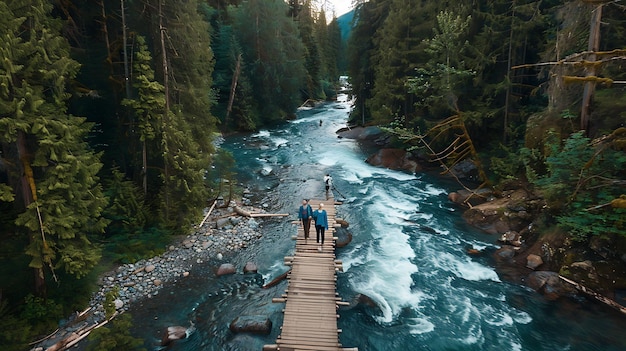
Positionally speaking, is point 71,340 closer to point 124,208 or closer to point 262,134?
point 124,208

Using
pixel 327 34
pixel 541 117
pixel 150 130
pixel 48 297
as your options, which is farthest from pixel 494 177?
pixel 327 34

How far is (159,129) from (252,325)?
10.1 metres

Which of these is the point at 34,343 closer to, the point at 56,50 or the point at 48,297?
the point at 48,297

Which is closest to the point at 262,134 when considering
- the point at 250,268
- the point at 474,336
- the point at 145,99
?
the point at 145,99

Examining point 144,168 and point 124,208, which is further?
point 144,168

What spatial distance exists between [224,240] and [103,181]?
6.61 m

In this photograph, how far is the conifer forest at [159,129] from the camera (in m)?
11.0

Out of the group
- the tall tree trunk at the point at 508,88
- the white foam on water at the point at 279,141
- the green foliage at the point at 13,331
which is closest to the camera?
the green foliage at the point at 13,331

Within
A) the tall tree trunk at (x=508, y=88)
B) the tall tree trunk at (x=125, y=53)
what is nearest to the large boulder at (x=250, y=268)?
the tall tree trunk at (x=125, y=53)

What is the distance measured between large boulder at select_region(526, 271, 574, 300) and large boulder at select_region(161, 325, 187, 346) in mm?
14395

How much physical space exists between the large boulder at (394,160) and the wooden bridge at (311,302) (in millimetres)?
16989

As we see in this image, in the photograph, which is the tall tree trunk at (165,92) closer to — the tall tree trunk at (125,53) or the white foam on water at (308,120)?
the tall tree trunk at (125,53)

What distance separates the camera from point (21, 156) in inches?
432

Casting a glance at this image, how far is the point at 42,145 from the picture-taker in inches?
433
